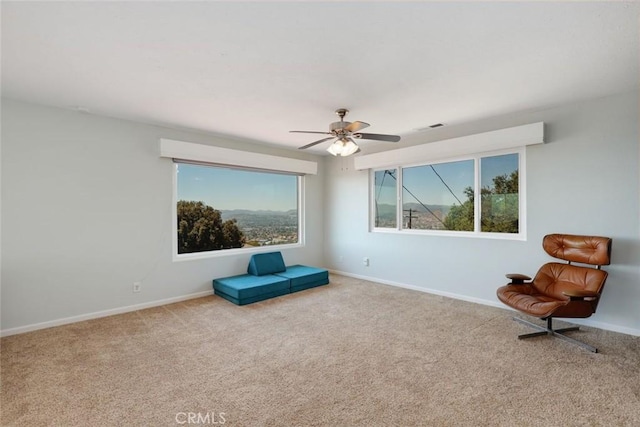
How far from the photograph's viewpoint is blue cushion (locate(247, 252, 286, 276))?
4.89 meters

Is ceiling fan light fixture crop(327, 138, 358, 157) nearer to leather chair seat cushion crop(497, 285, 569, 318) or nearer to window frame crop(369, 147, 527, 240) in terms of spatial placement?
window frame crop(369, 147, 527, 240)

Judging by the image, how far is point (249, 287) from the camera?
4.16 m

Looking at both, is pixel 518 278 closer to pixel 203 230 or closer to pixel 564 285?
pixel 564 285

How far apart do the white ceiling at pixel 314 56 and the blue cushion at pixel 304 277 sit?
8.33 feet

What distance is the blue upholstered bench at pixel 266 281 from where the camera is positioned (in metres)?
4.17

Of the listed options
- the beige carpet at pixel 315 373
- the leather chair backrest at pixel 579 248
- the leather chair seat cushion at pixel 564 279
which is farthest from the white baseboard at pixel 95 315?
the leather chair backrest at pixel 579 248

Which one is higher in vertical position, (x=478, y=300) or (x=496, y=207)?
(x=496, y=207)

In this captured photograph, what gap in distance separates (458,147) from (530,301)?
2.18 m

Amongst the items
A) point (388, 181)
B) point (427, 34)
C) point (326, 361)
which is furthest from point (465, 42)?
point (388, 181)

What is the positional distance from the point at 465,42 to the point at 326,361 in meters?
2.73

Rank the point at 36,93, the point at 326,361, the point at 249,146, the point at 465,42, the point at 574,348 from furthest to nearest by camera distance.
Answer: the point at 249,146 < the point at 36,93 < the point at 574,348 < the point at 326,361 < the point at 465,42

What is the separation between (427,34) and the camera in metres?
2.02

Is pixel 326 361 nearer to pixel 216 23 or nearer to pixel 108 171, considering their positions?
pixel 216 23

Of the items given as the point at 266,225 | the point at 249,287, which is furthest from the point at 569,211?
the point at 266,225
